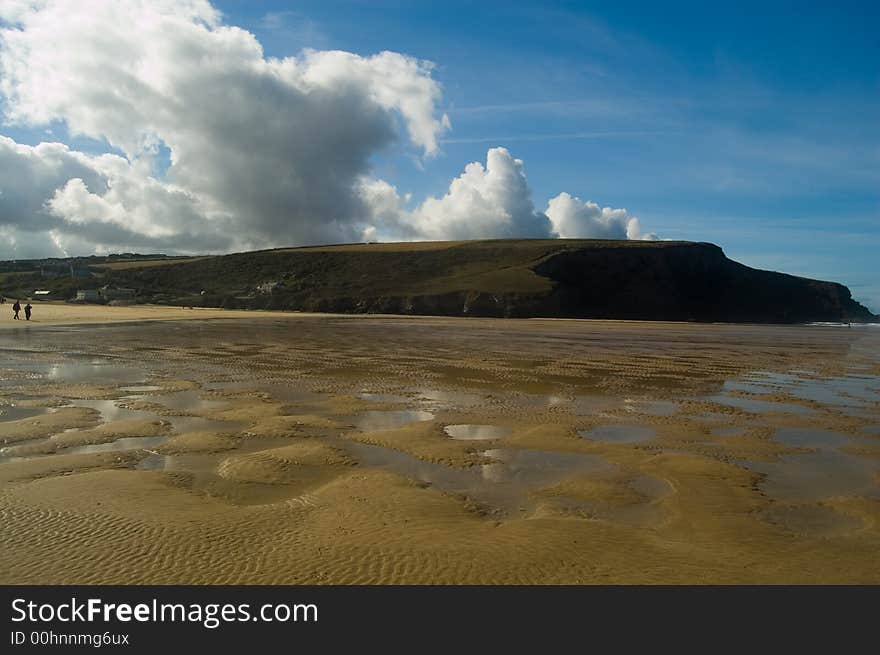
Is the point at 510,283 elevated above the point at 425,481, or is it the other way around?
the point at 510,283

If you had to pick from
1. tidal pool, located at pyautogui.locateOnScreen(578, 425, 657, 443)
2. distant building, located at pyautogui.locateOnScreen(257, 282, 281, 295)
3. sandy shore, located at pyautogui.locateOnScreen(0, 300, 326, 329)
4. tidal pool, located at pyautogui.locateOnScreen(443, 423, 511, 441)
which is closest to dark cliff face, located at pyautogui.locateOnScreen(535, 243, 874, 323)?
distant building, located at pyautogui.locateOnScreen(257, 282, 281, 295)

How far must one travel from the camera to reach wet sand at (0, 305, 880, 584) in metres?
5.75

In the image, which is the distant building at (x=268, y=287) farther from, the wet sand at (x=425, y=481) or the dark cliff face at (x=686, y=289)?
the wet sand at (x=425, y=481)

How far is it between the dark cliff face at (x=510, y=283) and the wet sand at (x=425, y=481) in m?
81.4

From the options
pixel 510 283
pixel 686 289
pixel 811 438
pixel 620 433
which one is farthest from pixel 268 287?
pixel 811 438

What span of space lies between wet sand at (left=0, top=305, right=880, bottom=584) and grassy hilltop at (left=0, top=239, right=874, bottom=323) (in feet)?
268

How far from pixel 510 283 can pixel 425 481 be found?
3940 inches

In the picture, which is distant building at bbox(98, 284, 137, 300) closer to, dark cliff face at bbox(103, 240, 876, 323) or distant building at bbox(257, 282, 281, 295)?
dark cliff face at bbox(103, 240, 876, 323)

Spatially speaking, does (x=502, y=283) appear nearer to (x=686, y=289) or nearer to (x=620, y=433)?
(x=686, y=289)

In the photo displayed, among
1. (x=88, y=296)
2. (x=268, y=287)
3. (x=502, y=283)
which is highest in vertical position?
(x=502, y=283)

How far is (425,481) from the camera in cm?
855

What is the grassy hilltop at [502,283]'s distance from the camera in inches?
4048
